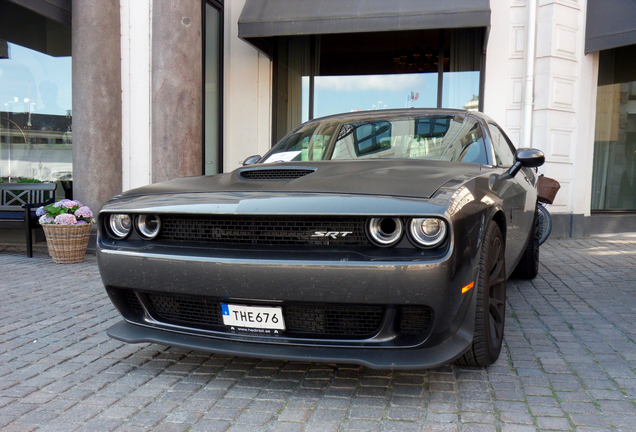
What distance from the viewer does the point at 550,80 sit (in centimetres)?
819

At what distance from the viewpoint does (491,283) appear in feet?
9.02

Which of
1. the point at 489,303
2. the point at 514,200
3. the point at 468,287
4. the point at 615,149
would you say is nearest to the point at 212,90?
the point at 514,200

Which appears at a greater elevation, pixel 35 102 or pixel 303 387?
pixel 35 102

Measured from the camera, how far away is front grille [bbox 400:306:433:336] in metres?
2.24

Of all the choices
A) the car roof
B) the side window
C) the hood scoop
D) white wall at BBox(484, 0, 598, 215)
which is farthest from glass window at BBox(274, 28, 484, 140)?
the hood scoop

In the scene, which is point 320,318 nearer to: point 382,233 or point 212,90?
point 382,233

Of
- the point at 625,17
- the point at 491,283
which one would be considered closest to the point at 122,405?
the point at 491,283

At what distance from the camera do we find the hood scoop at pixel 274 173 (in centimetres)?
278

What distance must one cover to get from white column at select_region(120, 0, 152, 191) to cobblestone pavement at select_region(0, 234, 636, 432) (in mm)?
3831

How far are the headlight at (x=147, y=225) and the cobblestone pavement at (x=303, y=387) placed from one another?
2.39ft

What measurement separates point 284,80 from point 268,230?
25.4 feet

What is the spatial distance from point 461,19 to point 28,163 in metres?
6.75

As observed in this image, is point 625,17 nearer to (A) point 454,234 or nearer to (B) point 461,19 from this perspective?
(B) point 461,19

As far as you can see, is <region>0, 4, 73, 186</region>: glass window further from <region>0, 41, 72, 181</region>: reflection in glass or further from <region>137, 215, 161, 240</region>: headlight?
<region>137, 215, 161, 240</region>: headlight
